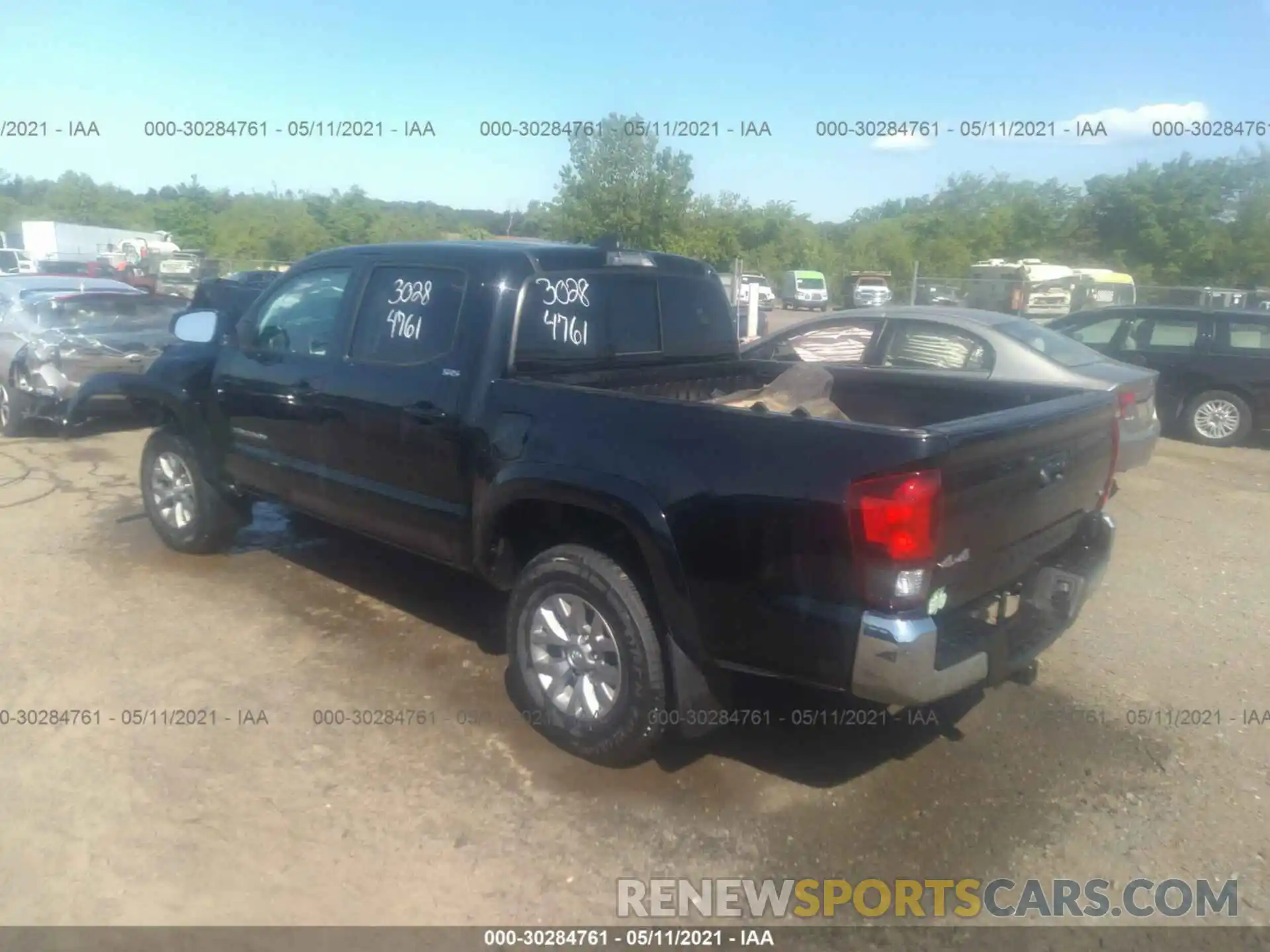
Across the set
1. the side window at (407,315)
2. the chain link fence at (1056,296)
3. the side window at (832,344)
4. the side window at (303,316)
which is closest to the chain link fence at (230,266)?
the chain link fence at (1056,296)

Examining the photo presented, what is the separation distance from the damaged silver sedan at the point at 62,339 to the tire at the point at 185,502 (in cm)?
345

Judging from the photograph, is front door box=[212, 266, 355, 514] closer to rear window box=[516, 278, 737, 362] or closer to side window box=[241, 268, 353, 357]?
side window box=[241, 268, 353, 357]

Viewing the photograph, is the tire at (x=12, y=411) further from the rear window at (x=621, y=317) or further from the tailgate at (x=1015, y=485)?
the tailgate at (x=1015, y=485)

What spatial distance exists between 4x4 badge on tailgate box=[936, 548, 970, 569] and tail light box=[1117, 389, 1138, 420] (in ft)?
14.6

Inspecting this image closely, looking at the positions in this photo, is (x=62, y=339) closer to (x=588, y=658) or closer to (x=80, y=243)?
(x=588, y=658)

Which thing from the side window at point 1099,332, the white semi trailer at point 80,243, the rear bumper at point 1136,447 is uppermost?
the white semi trailer at point 80,243

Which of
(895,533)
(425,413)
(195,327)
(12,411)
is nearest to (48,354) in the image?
(12,411)

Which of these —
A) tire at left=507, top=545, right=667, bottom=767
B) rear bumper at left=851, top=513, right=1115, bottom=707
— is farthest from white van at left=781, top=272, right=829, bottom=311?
tire at left=507, top=545, right=667, bottom=767

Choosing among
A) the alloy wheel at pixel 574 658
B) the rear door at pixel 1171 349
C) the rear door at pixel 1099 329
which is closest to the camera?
the alloy wheel at pixel 574 658

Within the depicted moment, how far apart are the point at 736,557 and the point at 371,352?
2331mm

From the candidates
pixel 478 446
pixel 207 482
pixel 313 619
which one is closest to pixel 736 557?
pixel 478 446

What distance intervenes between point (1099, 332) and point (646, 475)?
9.83m

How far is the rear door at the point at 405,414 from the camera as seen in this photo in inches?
169

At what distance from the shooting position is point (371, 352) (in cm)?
469
